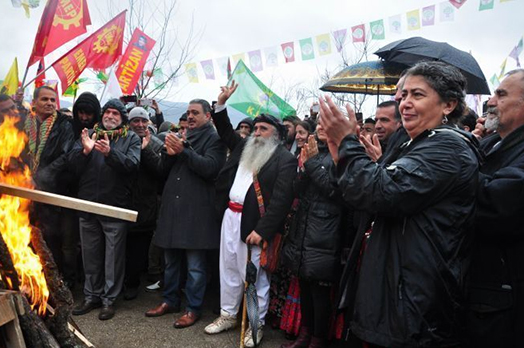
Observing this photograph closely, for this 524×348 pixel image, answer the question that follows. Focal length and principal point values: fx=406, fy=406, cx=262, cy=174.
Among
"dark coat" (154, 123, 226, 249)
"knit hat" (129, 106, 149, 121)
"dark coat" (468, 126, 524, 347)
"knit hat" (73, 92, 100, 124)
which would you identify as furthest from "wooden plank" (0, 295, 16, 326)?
"knit hat" (129, 106, 149, 121)

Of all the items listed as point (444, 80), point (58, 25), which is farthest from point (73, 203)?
point (58, 25)

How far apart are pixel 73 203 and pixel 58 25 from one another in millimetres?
5305

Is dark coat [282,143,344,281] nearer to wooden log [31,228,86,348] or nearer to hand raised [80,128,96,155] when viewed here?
wooden log [31,228,86,348]

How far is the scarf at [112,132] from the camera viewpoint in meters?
4.87

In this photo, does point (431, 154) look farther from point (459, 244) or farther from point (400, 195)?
point (459, 244)

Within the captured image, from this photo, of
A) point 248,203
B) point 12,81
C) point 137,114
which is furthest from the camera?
point 137,114

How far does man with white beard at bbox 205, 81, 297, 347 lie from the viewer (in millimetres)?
4141

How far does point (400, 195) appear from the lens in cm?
188

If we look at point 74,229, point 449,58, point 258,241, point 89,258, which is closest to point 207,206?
point 258,241

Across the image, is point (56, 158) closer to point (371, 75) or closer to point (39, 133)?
point (39, 133)

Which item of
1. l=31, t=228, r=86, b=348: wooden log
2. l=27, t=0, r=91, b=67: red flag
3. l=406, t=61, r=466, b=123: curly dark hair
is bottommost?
l=31, t=228, r=86, b=348: wooden log

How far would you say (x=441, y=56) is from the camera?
15.7 ft

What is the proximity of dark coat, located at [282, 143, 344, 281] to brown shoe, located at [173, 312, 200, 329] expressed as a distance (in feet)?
4.51

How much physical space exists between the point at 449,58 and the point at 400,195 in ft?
11.8
